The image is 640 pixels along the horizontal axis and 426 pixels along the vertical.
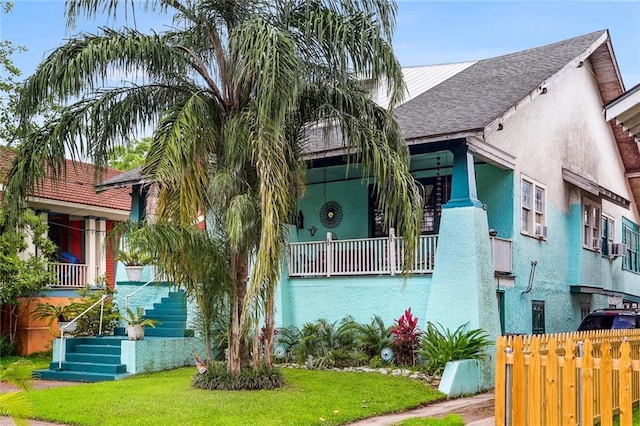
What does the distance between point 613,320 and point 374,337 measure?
4.93 m

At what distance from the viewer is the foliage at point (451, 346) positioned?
44.7ft

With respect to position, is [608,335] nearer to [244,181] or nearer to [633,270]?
[244,181]

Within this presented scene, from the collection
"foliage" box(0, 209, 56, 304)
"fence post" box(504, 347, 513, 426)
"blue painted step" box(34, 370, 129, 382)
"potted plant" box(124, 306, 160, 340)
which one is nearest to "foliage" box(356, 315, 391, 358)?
"potted plant" box(124, 306, 160, 340)

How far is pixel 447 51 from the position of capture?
89.0 feet

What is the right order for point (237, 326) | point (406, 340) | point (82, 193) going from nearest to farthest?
point (237, 326)
point (406, 340)
point (82, 193)

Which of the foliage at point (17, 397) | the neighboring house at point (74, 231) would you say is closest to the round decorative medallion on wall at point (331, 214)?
the neighboring house at point (74, 231)

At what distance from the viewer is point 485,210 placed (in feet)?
48.9

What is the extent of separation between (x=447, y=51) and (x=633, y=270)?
33.8 ft

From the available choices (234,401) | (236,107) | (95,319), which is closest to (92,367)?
(95,319)

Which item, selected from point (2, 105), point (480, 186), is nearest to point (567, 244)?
point (480, 186)

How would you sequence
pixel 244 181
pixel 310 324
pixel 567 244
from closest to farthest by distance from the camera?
pixel 244 181 → pixel 310 324 → pixel 567 244

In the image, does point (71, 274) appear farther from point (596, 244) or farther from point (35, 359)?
point (596, 244)

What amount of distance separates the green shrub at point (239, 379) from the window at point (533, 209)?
7.73 meters

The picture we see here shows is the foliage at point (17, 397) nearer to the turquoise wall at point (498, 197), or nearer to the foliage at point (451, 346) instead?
the foliage at point (451, 346)
